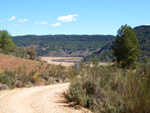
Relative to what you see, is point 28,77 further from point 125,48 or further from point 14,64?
point 125,48

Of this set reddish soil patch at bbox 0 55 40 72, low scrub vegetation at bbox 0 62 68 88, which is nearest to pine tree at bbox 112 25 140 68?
reddish soil patch at bbox 0 55 40 72

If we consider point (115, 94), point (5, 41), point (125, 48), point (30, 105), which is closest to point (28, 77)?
point (30, 105)

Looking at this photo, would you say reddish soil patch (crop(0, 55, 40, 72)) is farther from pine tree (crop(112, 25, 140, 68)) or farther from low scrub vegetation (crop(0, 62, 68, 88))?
pine tree (crop(112, 25, 140, 68))

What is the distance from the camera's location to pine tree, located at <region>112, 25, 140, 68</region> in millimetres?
34875

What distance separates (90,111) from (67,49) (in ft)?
543

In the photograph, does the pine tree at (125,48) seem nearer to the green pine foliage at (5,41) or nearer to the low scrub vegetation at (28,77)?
the low scrub vegetation at (28,77)

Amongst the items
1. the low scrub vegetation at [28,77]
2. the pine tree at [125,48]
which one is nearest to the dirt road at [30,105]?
the low scrub vegetation at [28,77]

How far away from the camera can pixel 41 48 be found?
609 feet

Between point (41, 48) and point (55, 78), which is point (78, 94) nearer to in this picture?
point (55, 78)

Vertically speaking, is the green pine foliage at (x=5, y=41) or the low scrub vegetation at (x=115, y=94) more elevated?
the green pine foliage at (x=5, y=41)

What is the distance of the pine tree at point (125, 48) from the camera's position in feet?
114

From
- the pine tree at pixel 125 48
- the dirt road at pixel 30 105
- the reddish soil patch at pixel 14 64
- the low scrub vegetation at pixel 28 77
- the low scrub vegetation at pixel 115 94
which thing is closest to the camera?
the low scrub vegetation at pixel 115 94

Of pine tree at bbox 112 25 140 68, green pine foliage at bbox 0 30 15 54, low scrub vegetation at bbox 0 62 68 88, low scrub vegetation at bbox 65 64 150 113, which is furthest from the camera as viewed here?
green pine foliage at bbox 0 30 15 54

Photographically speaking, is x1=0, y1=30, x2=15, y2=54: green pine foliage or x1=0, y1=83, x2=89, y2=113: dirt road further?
x1=0, y1=30, x2=15, y2=54: green pine foliage
